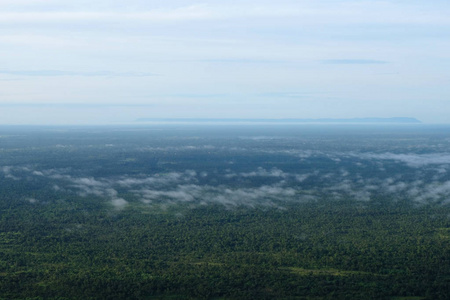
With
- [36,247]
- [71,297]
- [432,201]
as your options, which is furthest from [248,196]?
[71,297]

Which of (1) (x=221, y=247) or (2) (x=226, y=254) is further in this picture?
(1) (x=221, y=247)

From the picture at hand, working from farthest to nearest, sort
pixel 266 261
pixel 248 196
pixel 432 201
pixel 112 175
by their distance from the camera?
pixel 112 175 → pixel 248 196 → pixel 432 201 → pixel 266 261

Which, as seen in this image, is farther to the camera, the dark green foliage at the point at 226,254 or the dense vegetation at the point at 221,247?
the dense vegetation at the point at 221,247

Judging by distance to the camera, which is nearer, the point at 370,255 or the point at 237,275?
the point at 237,275

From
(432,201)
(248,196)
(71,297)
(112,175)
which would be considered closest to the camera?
(71,297)

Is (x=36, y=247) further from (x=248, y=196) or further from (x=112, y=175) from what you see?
(x=112, y=175)

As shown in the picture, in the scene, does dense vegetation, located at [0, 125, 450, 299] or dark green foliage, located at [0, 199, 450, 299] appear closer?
dark green foliage, located at [0, 199, 450, 299]

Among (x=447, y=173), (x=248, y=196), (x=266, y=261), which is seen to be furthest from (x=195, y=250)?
(x=447, y=173)
